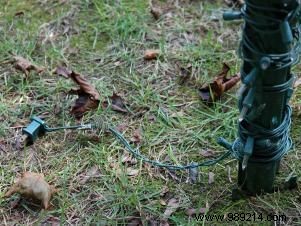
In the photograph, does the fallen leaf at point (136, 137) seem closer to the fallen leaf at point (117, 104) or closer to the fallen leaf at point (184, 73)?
the fallen leaf at point (117, 104)

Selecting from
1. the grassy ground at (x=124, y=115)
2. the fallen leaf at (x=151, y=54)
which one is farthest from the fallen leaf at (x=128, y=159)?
the fallen leaf at (x=151, y=54)

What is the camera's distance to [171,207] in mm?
1743

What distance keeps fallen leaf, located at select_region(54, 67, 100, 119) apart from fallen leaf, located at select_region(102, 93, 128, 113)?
0.16 feet

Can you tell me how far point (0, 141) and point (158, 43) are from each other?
0.88 m

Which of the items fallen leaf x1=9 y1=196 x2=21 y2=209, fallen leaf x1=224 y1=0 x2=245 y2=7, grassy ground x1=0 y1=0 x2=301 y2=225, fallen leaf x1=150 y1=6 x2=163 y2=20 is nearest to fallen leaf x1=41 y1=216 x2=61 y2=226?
grassy ground x1=0 y1=0 x2=301 y2=225

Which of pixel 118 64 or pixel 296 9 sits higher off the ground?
pixel 296 9

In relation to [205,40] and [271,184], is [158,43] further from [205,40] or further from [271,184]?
[271,184]

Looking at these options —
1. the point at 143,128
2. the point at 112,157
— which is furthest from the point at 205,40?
the point at 112,157

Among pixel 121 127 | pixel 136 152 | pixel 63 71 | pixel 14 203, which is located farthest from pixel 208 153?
pixel 63 71

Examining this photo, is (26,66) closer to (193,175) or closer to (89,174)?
(89,174)

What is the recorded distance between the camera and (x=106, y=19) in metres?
2.69

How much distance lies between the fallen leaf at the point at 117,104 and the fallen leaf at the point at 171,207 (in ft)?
1.73

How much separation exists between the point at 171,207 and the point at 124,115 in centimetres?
54

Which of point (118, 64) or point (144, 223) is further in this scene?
point (118, 64)
